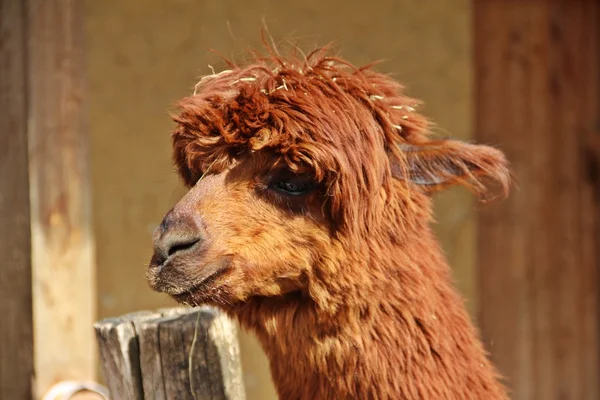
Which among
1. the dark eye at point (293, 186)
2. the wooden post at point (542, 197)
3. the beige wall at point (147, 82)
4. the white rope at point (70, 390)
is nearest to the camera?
the dark eye at point (293, 186)

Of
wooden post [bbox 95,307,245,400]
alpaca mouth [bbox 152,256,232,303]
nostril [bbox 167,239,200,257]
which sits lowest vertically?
wooden post [bbox 95,307,245,400]

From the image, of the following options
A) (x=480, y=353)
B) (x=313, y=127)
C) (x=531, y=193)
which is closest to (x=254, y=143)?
(x=313, y=127)

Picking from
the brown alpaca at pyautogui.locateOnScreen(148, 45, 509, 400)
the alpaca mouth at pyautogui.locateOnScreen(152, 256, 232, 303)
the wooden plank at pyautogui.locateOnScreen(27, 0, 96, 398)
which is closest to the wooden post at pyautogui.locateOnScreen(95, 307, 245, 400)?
the brown alpaca at pyautogui.locateOnScreen(148, 45, 509, 400)

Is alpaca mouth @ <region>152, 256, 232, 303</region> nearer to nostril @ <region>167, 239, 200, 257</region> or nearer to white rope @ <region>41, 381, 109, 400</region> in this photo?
nostril @ <region>167, 239, 200, 257</region>

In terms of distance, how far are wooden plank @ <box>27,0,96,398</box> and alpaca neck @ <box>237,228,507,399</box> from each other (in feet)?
5.82

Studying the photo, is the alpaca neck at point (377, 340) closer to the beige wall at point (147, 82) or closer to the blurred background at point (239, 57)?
the blurred background at point (239, 57)

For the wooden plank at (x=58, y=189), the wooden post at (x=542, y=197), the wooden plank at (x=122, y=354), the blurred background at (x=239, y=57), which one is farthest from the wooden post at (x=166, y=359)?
the wooden post at (x=542, y=197)

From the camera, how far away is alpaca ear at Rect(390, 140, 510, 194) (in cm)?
284

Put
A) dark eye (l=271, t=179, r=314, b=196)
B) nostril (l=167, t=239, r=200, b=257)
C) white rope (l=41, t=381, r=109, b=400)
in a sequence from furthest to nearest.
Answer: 1. white rope (l=41, t=381, r=109, b=400)
2. dark eye (l=271, t=179, r=314, b=196)
3. nostril (l=167, t=239, r=200, b=257)

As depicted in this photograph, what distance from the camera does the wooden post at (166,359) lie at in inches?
111

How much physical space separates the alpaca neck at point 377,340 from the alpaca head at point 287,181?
0.07 metres

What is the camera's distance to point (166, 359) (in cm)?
284

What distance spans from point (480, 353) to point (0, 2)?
2.71 metres

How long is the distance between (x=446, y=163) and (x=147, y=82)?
2896 mm
